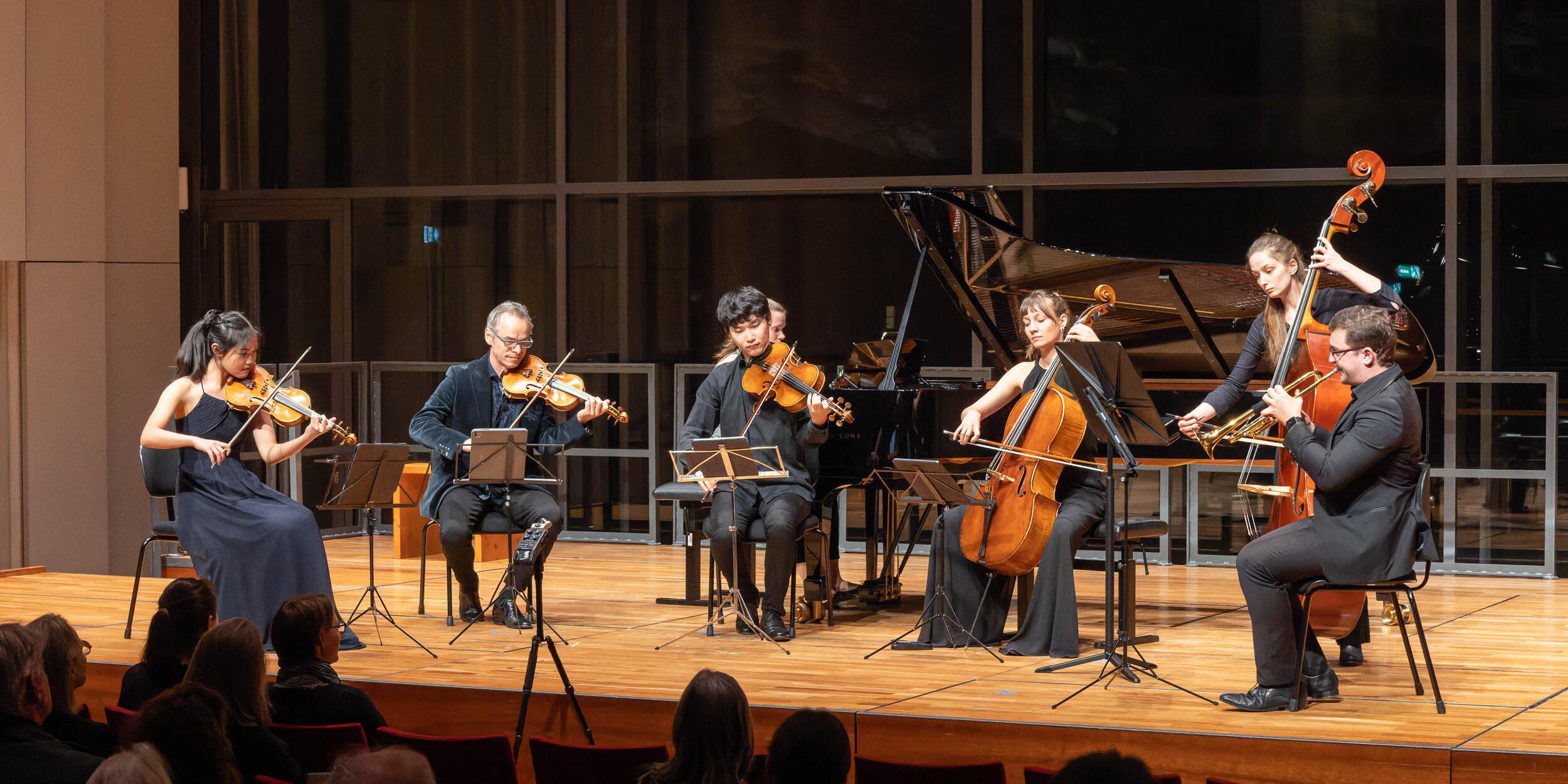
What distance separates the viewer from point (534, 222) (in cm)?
990

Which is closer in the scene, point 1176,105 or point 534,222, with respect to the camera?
point 1176,105

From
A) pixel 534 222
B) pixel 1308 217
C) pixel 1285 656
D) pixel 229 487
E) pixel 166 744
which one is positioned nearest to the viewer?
pixel 166 744

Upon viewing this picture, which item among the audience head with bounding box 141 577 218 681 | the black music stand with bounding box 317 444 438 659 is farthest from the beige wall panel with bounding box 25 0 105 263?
the audience head with bounding box 141 577 218 681

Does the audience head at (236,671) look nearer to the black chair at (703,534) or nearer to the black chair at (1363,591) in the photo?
the black chair at (703,534)

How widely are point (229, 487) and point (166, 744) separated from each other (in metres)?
3.13

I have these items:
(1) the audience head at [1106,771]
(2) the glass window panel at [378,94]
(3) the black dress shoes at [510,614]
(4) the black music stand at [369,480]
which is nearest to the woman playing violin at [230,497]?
(4) the black music stand at [369,480]

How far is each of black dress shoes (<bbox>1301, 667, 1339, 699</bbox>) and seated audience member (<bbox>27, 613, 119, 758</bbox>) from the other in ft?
10.5

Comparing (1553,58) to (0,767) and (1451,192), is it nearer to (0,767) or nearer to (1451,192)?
(1451,192)

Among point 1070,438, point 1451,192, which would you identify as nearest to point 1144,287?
point 1070,438

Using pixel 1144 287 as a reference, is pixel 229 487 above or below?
below

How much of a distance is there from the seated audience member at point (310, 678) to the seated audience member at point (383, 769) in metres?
1.33

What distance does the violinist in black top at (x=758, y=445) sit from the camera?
19.3ft

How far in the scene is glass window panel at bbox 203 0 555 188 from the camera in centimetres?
997

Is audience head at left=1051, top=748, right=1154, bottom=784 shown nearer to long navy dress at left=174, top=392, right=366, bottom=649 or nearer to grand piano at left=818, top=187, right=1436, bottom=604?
grand piano at left=818, top=187, right=1436, bottom=604
